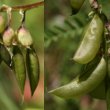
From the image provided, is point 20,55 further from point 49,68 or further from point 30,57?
point 49,68

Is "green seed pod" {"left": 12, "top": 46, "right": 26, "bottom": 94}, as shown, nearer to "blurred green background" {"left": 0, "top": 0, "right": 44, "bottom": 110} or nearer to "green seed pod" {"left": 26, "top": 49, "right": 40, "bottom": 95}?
"green seed pod" {"left": 26, "top": 49, "right": 40, "bottom": 95}

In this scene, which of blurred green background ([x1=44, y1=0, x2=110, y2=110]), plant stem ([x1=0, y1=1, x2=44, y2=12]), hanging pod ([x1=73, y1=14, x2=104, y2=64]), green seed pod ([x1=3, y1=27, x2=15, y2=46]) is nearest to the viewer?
hanging pod ([x1=73, y1=14, x2=104, y2=64])

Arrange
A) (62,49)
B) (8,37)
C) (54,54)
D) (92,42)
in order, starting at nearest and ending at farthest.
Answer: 1. (92,42)
2. (8,37)
3. (62,49)
4. (54,54)

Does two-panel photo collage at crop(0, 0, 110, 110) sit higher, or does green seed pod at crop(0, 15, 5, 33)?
green seed pod at crop(0, 15, 5, 33)

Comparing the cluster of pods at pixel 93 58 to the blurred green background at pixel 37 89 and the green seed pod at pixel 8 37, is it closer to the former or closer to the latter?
the green seed pod at pixel 8 37

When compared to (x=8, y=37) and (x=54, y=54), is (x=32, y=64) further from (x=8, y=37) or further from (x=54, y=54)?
(x=54, y=54)

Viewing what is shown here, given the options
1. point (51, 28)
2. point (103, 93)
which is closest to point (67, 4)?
point (51, 28)

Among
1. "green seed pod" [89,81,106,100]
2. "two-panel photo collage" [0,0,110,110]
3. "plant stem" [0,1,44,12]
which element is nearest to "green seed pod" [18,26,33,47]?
"two-panel photo collage" [0,0,110,110]

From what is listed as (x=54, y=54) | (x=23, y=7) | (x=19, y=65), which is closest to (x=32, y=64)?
(x=19, y=65)
